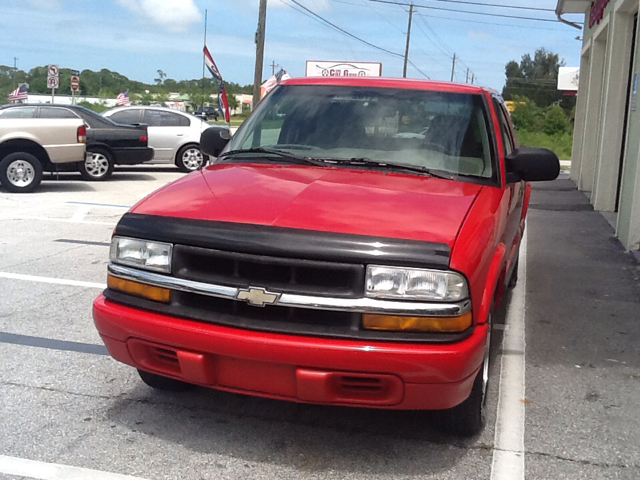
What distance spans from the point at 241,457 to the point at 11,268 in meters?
4.48

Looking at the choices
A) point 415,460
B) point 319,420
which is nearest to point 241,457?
point 319,420

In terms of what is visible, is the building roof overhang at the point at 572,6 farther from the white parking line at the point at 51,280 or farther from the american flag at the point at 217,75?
the white parking line at the point at 51,280

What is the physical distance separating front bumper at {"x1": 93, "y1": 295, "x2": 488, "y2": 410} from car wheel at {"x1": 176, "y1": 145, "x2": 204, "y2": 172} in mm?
14220

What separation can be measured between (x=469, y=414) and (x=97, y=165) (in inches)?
504

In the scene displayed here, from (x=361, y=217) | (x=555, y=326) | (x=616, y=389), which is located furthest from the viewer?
(x=555, y=326)

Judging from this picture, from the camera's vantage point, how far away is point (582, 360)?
478 centimetres

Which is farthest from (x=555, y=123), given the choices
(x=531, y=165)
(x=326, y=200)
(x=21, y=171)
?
(x=326, y=200)

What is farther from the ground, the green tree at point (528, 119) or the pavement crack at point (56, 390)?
the green tree at point (528, 119)

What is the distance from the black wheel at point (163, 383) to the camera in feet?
12.6

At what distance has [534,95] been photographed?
91812 mm

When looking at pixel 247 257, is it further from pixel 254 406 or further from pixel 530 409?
pixel 530 409

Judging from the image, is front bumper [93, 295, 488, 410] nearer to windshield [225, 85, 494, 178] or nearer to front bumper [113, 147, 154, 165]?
windshield [225, 85, 494, 178]

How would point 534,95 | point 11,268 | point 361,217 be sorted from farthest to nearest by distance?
point 534,95
point 11,268
point 361,217

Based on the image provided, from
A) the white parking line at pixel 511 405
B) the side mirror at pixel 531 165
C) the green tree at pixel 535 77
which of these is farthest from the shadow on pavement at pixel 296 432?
the green tree at pixel 535 77
